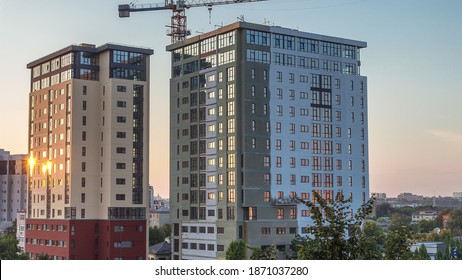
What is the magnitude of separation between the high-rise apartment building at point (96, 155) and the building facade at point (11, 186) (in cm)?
1657

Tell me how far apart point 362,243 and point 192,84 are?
903 inches

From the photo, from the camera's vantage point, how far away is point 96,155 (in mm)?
26812

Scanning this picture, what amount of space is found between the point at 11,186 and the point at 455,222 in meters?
29.0

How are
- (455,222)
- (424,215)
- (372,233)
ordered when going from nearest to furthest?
1. (372,233)
2. (424,215)
3. (455,222)

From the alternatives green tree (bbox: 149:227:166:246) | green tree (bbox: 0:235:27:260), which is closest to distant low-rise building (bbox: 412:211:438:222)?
green tree (bbox: 0:235:27:260)

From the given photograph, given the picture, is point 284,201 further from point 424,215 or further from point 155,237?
point 155,237

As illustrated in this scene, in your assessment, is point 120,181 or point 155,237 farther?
point 155,237

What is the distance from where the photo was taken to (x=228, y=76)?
2611 cm

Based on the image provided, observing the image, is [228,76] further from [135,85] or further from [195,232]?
[195,232]

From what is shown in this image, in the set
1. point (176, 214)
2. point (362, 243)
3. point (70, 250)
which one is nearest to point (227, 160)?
point (176, 214)

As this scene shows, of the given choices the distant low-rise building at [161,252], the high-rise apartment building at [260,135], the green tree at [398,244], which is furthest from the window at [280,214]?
the green tree at [398,244]

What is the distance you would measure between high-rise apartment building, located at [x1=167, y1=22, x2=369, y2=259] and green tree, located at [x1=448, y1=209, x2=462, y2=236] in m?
3.43

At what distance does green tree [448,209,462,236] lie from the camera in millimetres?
23938

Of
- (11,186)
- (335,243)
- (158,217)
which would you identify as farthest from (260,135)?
(11,186)
